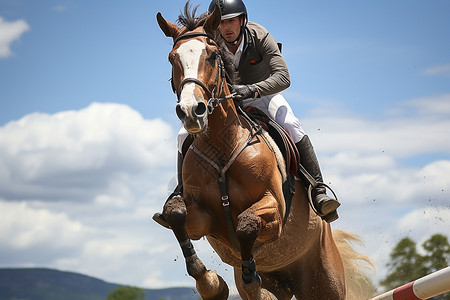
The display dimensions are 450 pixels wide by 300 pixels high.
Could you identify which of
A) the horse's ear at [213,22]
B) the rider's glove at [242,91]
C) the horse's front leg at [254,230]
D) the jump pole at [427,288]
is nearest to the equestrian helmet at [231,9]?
the horse's ear at [213,22]

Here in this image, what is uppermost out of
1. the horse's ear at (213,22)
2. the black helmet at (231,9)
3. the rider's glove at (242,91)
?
the black helmet at (231,9)

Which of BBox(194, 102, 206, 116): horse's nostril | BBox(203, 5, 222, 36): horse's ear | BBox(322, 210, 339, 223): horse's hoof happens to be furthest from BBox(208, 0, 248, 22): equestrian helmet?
BBox(322, 210, 339, 223): horse's hoof

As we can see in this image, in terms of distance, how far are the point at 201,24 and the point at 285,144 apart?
5.04 feet

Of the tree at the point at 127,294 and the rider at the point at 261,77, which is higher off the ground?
the rider at the point at 261,77

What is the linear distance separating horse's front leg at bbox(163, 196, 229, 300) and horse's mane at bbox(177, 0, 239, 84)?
4.31 feet

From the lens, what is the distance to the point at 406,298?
6.31 meters

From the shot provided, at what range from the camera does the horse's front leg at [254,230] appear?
18.5 feet

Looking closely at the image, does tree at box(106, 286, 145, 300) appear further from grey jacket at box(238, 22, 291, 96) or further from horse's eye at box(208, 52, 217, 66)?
horse's eye at box(208, 52, 217, 66)

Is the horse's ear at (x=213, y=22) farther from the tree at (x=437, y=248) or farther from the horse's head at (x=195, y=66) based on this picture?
the tree at (x=437, y=248)

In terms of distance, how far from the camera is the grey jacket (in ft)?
→ 21.5

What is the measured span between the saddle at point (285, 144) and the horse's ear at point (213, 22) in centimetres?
97

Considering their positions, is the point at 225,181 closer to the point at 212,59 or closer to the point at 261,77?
the point at 212,59

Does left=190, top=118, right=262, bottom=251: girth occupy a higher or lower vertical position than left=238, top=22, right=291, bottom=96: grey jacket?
lower

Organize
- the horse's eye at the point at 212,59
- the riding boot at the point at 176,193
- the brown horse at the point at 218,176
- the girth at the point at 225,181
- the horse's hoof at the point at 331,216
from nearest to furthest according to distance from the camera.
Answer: the brown horse at the point at 218,176 < the horse's eye at the point at 212,59 < the girth at the point at 225,181 < the riding boot at the point at 176,193 < the horse's hoof at the point at 331,216
